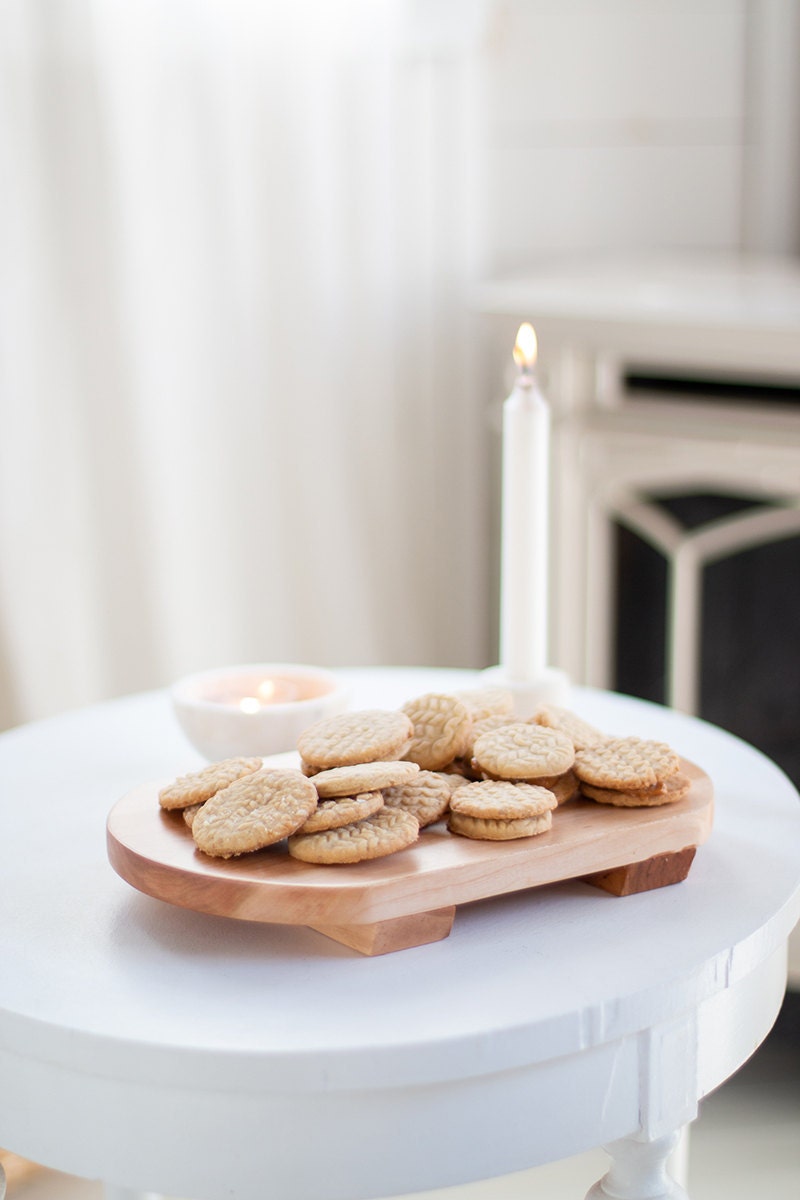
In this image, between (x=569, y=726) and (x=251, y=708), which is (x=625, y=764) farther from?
(x=251, y=708)

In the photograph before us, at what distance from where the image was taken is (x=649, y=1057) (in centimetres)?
49

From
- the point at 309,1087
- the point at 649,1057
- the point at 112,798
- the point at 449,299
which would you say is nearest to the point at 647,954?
the point at 649,1057

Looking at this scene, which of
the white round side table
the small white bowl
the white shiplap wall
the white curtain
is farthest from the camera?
the white shiplap wall

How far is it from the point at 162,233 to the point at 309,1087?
0.93 metres

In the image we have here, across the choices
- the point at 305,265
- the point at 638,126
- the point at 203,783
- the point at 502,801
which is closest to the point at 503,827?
the point at 502,801

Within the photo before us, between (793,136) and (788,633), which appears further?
(793,136)

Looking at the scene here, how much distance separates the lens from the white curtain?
113cm

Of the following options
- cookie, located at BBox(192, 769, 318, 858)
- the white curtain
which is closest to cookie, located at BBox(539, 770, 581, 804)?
cookie, located at BBox(192, 769, 318, 858)

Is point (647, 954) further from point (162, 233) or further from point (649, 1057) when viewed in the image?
point (162, 233)

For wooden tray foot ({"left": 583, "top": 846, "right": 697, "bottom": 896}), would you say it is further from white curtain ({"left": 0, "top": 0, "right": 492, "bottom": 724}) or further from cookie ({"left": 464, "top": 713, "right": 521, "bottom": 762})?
white curtain ({"left": 0, "top": 0, "right": 492, "bottom": 724})

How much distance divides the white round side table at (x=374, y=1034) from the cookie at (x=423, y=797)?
0.04 meters

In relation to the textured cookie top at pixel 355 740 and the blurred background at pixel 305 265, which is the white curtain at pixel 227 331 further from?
the textured cookie top at pixel 355 740

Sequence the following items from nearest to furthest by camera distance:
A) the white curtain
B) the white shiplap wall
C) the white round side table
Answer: the white round side table < the white curtain < the white shiplap wall

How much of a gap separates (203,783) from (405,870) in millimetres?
97
